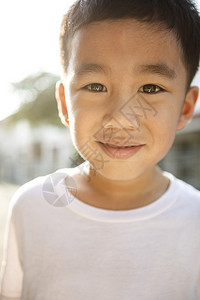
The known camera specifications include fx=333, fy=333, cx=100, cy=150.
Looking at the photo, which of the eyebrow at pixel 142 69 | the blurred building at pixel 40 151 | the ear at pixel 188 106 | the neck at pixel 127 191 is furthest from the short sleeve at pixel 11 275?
the blurred building at pixel 40 151

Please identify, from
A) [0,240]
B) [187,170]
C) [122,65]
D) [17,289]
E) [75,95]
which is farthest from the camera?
[187,170]

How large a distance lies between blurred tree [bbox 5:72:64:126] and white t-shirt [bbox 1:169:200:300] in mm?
10985

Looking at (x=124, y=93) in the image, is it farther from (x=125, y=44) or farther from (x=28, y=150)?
(x=28, y=150)

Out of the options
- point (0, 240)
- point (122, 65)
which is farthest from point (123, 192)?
point (0, 240)

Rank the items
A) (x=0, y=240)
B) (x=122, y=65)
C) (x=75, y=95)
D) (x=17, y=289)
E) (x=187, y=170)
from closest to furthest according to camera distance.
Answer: (x=122, y=65)
(x=75, y=95)
(x=17, y=289)
(x=0, y=240)
(x=187, y=170)

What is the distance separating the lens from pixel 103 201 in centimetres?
166

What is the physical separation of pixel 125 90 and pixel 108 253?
74cm

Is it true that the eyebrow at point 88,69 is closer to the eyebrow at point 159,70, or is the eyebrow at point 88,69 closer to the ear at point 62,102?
the eyebrow at point 159,70

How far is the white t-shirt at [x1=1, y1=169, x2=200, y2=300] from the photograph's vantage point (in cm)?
150

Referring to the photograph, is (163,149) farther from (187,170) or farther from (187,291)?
(187,170)

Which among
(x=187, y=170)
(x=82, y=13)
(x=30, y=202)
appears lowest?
(x=187, y=170)

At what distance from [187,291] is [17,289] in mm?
817

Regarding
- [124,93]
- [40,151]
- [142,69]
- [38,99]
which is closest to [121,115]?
[124,93]

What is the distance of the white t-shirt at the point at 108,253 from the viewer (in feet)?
4.91
